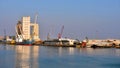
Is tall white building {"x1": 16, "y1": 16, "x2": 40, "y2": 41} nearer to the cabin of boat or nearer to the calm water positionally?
the cabin of boat

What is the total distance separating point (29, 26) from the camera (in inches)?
5094

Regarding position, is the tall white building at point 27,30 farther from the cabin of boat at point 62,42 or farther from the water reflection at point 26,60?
the water reflection at point 26,60

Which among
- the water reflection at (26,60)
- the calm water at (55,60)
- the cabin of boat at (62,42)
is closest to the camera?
the water reflection at (26,60)

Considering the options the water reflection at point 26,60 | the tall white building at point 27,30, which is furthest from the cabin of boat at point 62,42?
the water reflection at point 26,60

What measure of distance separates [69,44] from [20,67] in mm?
79679

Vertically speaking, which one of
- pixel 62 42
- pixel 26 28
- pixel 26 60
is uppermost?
pixel 26 28

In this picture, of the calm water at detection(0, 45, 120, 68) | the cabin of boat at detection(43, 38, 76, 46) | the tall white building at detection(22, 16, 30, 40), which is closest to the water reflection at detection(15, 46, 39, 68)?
the calm water at detection(0, 45, 120, 68)

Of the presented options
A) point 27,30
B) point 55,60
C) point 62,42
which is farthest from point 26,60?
point 27,30

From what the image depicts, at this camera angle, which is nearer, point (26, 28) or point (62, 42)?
point (62, 42)

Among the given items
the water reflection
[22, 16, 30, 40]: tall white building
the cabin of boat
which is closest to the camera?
the water reflection

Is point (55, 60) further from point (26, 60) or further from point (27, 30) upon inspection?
point (27, 30)

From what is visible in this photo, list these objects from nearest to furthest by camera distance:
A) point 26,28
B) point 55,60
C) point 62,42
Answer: point 55,60, point 62,42, point 26,28

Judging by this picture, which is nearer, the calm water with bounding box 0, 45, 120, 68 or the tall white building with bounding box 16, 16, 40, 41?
the calm water with bounding box 0, 45, 120, 68

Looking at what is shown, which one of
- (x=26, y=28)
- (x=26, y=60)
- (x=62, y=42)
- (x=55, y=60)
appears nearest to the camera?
(x=26, y=60)
